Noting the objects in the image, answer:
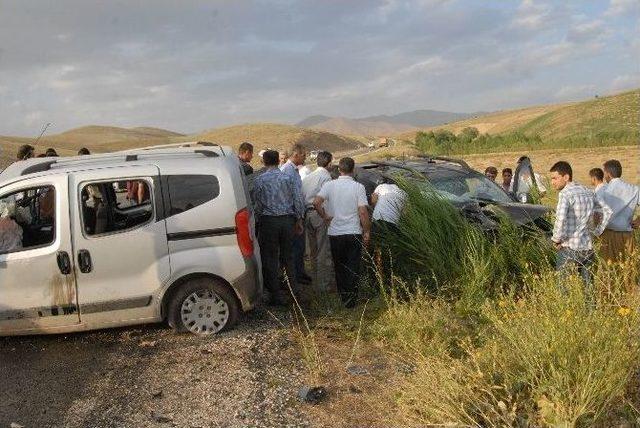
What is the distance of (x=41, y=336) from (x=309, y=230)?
3.61m

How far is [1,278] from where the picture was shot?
5.70 metres

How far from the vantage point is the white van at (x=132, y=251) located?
573cm

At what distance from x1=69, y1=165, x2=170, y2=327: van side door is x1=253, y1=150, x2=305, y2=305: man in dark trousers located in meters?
1.47

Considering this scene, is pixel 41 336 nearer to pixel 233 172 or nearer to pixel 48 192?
pixel 48 192

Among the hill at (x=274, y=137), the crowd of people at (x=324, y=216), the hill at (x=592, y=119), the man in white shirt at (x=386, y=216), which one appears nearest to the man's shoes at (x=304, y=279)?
the crowd of people at (x=324, y=216)

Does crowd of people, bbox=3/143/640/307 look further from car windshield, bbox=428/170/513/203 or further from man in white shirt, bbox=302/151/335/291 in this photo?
car windshield, bbox=428/170/513/203

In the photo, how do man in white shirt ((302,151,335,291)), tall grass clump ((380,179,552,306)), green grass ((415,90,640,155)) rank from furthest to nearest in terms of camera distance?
green grass ((415,90,640,155))
man in white shirt ((302,151,335,291))
tall grass clump ((380,179,552,306))

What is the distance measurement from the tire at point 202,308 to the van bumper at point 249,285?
0.42ft

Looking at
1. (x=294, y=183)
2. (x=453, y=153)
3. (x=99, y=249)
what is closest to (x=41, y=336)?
(x=99, y=249)

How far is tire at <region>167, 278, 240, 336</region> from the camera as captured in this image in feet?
19.7

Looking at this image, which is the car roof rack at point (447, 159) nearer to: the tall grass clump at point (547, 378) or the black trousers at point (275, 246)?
the black trousers at point (275, 246)

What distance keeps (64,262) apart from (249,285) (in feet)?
5.99

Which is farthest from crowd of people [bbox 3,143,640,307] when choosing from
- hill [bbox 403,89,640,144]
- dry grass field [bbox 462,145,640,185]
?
hill [bbox 403,89,640,144]

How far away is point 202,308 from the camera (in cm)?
613
